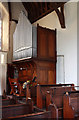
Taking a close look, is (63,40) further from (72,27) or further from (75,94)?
(75,94)

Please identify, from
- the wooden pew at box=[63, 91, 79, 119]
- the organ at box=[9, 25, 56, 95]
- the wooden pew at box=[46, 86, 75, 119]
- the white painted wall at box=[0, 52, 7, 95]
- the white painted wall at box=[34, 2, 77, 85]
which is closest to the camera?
the wooden pew at box=[63, 91, 79, 119]

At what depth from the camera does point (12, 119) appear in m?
2.21

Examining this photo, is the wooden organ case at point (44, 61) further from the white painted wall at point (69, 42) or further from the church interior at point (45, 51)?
the white painted wall at point (69, 42)

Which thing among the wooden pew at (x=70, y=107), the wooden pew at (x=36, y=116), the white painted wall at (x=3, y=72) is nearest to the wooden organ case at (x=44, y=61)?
the white painted wall at (x=3, y=72)

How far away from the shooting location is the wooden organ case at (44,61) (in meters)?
7.79

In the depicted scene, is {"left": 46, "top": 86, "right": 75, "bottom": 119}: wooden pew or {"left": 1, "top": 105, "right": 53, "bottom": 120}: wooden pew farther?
{"left": 46, "top": 86, "right": 75, "bottom": 119}: wooden pew

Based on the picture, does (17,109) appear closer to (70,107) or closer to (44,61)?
(70,107)

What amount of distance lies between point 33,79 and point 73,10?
3.58 metres

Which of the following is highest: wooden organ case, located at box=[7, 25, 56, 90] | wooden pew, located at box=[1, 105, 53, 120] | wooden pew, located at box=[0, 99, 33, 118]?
wooden organ case, located at box=[7, 25, 56, 90]

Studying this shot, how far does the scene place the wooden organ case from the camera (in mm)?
7795

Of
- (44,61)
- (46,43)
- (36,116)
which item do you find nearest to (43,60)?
(44,61)

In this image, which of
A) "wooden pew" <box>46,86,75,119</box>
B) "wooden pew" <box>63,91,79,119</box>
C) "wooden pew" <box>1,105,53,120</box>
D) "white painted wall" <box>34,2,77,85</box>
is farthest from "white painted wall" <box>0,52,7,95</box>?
"wooden pew" <box>1,105,53,120</box>

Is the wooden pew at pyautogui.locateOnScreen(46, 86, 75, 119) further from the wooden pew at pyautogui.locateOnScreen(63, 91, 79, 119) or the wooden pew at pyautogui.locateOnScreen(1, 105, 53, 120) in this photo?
the wooden pew at pyautogui.locateOnScreen(1, 105, 53, 120)

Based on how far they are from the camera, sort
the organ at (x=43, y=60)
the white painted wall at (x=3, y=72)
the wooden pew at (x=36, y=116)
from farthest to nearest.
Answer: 1. the white painted wall at (x=3, y=72)
2. the organ at (x=43, y=60)
3. the wooden pew at (x=36, y=116)
